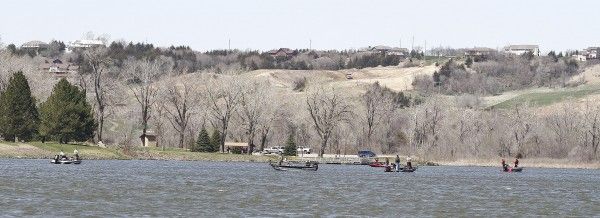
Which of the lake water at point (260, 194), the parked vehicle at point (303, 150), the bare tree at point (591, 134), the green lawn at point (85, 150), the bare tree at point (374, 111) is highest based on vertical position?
the bare tree at point (374, 111)

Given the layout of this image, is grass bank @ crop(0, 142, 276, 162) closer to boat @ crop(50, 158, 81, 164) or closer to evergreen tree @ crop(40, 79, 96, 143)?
evergreen tree @ crop(40, 79, 96, 143)

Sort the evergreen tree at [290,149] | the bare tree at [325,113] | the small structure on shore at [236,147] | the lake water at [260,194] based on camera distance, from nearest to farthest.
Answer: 1. the lake water at [260,194]
2. the evergreen tree at [290,149]
3. the small structure on shore at [236,147]
4. the bare tree at [325,113]

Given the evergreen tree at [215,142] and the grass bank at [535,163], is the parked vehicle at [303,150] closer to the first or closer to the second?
the evergreen tree at [215,142]

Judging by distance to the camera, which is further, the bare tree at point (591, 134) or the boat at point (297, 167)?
the bare tree at point (591, 134)

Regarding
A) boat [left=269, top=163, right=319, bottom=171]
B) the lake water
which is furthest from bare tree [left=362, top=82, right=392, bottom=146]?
the lake water

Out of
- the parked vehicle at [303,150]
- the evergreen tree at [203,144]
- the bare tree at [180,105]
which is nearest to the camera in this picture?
the evergreen tree at [203,144]

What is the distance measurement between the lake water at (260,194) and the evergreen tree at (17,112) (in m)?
16.8

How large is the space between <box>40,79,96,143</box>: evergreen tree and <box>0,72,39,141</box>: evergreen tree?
1.49 m

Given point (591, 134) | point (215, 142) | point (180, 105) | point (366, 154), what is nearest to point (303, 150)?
point (366, 154)

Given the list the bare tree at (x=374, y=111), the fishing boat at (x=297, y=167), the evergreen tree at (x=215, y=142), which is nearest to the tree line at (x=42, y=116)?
the evergreen tree at (x=215, y=142)

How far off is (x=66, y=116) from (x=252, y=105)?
99.9 feet

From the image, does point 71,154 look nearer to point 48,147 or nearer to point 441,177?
point 48,147

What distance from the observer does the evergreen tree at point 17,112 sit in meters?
126

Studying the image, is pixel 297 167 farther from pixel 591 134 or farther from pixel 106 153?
pixel 591 134
